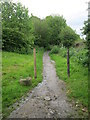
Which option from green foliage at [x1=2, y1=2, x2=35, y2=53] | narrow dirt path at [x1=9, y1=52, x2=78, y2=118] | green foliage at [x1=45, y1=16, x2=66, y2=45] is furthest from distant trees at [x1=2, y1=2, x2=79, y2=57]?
narrow dirt path at [x1=9, y1=52, x2=78, y2=118]

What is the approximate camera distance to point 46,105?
15.7ft

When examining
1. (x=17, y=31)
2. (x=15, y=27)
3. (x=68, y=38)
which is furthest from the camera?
(x=68, y=38)

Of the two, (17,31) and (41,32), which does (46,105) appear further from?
(41,32)

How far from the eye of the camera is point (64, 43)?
81.8ft

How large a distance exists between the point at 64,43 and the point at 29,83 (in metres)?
19.4

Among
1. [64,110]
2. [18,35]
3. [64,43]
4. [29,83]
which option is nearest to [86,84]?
[64,110]

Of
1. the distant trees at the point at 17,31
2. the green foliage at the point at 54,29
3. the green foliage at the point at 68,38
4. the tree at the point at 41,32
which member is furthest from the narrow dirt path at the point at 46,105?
the green foliage at the point at 54,29

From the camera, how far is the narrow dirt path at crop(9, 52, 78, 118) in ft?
13.7

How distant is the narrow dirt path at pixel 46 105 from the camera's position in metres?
4.16

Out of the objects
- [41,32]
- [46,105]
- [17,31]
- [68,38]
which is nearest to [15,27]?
[17,31]

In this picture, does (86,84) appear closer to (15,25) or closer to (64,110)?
(64,110)

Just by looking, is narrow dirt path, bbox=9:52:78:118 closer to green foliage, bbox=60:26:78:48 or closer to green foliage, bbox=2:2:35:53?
green foliage, bbox=2:2:35:53

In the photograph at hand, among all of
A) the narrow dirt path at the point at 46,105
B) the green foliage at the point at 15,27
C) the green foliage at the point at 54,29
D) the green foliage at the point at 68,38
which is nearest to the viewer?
the narrow dirt path at the point at 46,105

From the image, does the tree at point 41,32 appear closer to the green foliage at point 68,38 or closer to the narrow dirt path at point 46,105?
the green foliage at point 68,38
